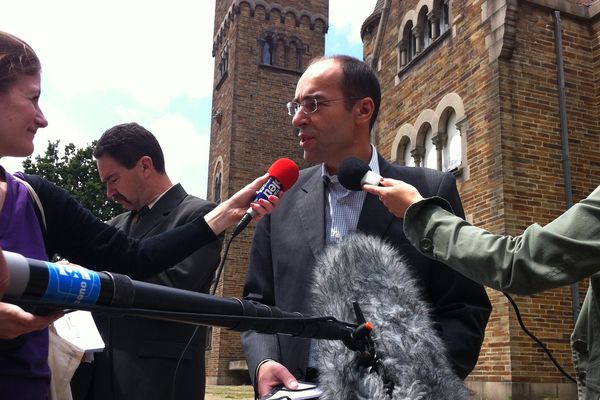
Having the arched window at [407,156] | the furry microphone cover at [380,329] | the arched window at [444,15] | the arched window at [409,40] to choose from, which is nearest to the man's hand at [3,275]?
the furry microphone cover at [380,329]

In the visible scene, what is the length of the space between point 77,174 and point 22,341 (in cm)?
3481

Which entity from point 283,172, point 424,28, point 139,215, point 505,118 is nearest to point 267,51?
point 424,28

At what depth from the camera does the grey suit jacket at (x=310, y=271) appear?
2.26 meters

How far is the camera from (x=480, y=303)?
235cm

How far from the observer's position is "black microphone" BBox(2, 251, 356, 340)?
1010 mm

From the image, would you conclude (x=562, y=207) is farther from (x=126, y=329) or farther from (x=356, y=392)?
(x=356, y=392)

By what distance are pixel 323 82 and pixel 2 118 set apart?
1.41 metres

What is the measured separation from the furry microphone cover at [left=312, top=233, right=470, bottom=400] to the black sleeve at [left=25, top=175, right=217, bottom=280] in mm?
974

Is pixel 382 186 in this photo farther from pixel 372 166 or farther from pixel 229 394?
pixel 229 394

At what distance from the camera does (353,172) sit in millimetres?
2066

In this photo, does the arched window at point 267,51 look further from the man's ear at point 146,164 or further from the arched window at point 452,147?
the man's ear at point 146,164

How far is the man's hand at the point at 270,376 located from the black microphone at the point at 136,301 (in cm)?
72

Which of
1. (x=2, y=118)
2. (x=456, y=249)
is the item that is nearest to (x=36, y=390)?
(x=2, y=118)

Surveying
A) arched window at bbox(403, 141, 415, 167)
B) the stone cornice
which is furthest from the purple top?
the stone cornice
